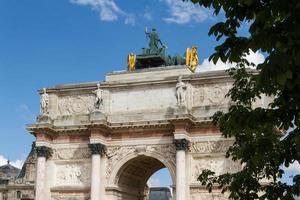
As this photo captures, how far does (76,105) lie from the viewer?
31125mm

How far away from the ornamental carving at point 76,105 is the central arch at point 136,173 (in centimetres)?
370

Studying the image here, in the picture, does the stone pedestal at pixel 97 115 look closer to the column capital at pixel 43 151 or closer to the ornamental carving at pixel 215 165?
the column capital at pixel 43 151

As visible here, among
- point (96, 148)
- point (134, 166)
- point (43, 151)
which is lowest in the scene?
Result: point (134, 166)

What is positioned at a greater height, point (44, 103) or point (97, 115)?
point (44, 103)

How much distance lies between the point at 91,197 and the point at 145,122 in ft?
15.3

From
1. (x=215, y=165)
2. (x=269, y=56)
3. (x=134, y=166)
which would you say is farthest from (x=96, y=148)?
(x=269, y=56)

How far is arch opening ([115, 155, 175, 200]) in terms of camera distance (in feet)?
97.8

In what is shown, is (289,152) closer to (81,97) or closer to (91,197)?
(91,197)

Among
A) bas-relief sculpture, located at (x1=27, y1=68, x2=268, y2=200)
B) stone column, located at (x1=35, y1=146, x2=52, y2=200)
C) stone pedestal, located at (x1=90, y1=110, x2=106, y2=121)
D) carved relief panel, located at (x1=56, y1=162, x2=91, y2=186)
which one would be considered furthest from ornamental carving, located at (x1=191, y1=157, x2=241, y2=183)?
stone column, located at (x1=35, y1=146, x2=52, y2=200)

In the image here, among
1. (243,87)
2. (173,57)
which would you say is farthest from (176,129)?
(243,87)

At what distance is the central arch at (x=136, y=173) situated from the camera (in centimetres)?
2941

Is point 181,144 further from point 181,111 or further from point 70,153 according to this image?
point 70,153

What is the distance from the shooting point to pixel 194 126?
2823 centimetres

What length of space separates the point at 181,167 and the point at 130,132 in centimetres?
353
